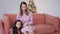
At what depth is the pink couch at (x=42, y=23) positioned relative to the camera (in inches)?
108

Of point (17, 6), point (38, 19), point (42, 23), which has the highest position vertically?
point (17, 6)

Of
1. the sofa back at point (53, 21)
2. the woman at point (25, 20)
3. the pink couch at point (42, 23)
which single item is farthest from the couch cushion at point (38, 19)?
the woman at point (25, 20)

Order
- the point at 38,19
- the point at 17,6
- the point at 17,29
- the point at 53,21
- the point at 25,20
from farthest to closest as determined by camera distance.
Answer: the point at 17,6 < the point at 38,19 < the point at 53,21 < the point at 25,20 < the point at 17,29

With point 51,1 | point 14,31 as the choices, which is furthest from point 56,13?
point 14,31

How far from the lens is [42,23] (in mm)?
3584

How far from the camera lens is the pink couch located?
274cm

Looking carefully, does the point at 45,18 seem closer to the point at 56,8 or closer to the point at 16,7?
the point at 56,8

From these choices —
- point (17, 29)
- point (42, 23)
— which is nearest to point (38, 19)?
point (42, 23)

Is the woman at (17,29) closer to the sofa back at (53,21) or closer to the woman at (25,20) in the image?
the woman at (25,20)

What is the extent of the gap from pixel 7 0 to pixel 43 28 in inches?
77.7

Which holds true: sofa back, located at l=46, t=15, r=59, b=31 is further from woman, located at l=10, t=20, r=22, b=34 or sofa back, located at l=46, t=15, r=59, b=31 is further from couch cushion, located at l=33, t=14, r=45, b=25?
woman, located at l=10, t=20, r=22, b=34

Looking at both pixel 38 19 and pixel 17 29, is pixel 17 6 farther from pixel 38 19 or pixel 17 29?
pixel 17 29

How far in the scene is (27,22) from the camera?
2.77m

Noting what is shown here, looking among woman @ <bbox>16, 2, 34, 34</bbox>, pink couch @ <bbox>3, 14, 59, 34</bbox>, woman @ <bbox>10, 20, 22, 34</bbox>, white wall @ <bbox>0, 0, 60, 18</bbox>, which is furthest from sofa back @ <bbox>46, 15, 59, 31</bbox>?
woman @ <bbox>10, 20, 22, 34</bbox>
